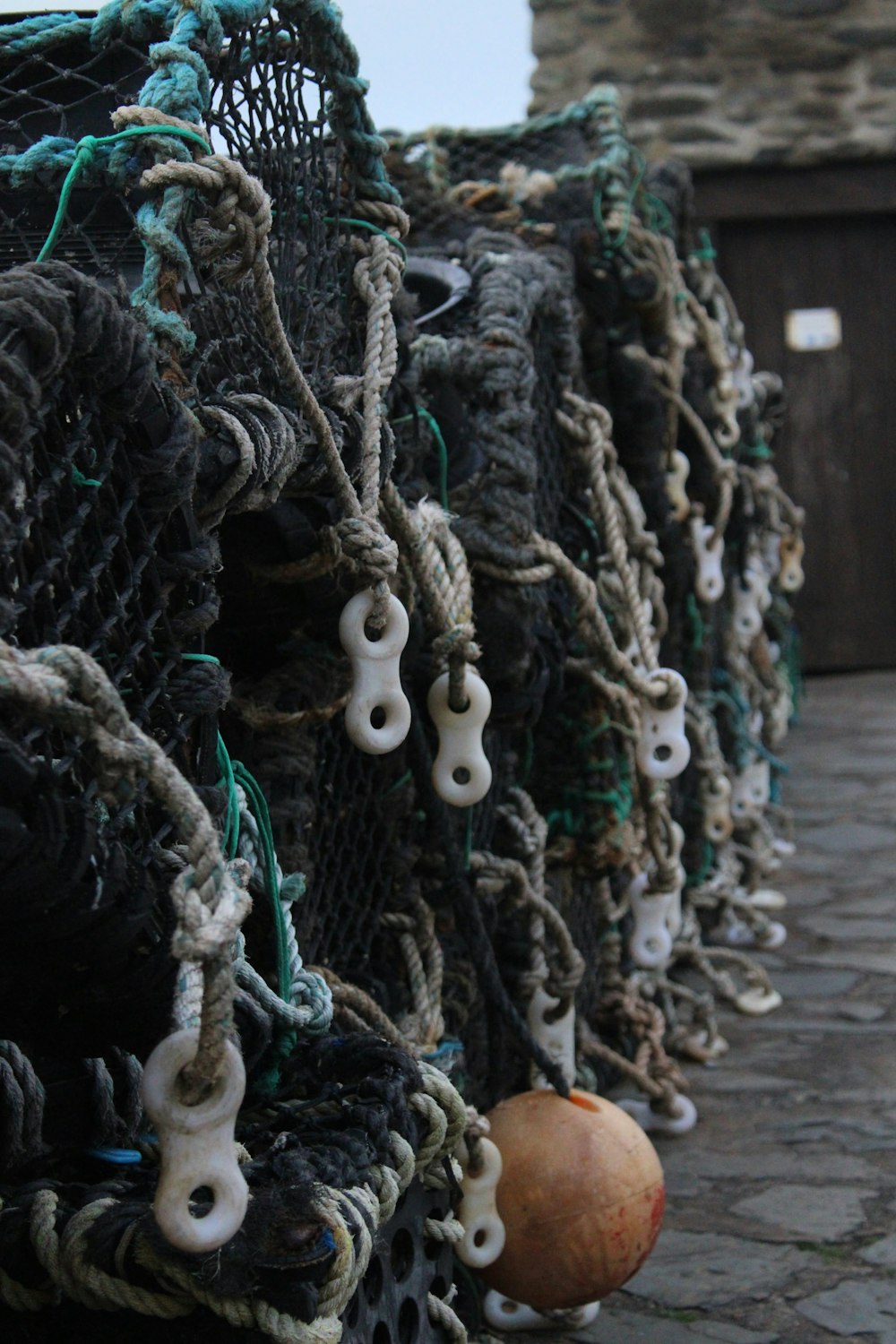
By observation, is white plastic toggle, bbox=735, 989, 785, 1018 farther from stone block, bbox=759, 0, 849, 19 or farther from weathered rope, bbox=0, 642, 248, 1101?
stone block, bbox=759, 0, 849, 19

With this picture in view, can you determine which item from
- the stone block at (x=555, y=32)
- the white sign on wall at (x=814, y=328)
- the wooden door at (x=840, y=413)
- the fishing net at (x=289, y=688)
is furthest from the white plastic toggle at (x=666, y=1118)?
the stone block at (x=555, y=32)

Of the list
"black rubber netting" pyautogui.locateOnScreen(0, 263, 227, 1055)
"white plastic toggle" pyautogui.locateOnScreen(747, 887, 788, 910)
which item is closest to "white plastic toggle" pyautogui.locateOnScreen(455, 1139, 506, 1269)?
"black rubber netting" pyautogui.locateOnScreen(0, 263, 227, 1055)

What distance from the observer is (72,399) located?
50.4 inches

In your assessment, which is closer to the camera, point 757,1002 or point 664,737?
point 664,737

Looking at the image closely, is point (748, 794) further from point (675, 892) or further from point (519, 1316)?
point (519, 1316)

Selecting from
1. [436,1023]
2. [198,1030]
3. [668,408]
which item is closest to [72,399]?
[198,1030]

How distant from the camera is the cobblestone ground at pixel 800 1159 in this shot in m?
2.41

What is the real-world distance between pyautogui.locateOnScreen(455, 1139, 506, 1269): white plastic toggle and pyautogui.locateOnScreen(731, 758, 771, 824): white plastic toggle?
273 cm

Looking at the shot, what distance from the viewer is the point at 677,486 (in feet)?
12.1

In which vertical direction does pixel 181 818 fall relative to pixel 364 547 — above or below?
below

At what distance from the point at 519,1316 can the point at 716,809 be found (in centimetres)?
198

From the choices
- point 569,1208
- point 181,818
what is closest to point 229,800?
point 181,818

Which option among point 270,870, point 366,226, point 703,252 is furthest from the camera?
point 703,252

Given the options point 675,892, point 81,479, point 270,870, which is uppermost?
point 81,479
